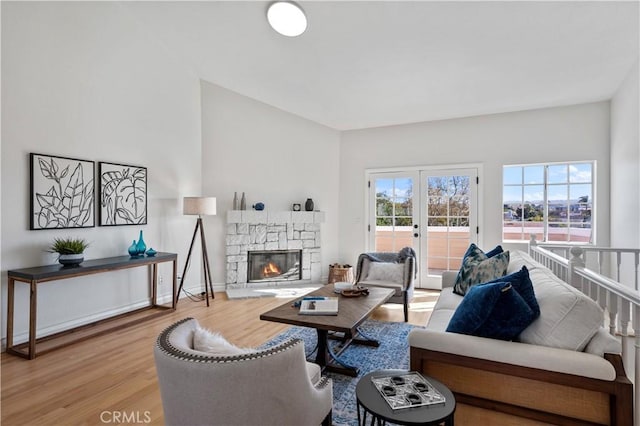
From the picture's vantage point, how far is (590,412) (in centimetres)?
150

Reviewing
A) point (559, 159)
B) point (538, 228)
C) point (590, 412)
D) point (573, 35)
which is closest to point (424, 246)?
point (538, 228)

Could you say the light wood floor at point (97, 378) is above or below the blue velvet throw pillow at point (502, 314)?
below

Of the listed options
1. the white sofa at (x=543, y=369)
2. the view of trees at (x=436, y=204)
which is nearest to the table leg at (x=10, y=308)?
the white sofa at (x=543, y=369)

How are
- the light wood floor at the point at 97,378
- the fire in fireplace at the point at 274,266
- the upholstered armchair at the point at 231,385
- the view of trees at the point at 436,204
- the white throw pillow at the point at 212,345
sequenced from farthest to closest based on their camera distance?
1. the fire in fireplace at the point at 274,266
2. the view of trees at the point at 436,204
3. the light wood floor at the point at 97,378
4. the white throw pillow at the point at 212,345
5. the upholstered armchair at the point at 231,385

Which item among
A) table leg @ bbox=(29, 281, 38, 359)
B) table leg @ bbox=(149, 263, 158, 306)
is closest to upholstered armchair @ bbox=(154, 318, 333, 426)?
table leg @ bbox=(29, 281, 38, 359)

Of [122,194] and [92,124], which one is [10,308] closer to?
[122,194]

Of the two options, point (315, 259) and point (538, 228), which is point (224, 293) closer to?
point (315, 259)

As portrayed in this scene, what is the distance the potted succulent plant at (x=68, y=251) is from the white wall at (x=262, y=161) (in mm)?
1998

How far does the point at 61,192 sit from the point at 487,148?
557 cm

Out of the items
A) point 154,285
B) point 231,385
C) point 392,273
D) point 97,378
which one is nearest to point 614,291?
point 231,385

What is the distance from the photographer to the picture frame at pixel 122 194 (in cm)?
377

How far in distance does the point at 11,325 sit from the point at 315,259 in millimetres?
3975

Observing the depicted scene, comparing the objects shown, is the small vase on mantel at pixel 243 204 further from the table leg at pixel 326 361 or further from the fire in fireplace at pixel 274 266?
the table leg at pixel 326 361

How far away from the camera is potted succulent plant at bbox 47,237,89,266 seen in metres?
3.14
